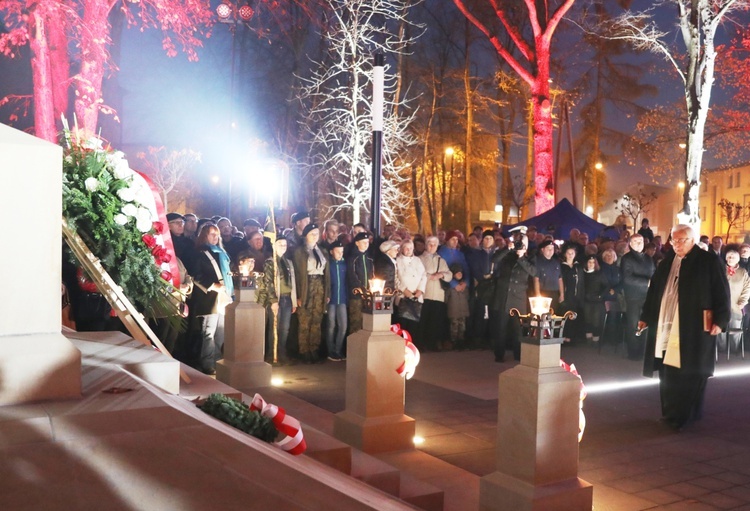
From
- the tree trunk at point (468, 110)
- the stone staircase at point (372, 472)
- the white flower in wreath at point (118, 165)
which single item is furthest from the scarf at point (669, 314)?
the tree trunk at point (468, 110)

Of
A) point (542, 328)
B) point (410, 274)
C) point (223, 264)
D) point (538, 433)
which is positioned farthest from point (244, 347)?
point (538, 433)

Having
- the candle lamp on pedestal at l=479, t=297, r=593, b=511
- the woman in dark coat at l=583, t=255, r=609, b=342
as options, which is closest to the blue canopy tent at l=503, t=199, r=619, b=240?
the woman in dark coat at l=583, t=255, r=609, b=342

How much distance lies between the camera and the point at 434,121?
36875 mm

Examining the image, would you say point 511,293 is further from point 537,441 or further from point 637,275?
point 537,441

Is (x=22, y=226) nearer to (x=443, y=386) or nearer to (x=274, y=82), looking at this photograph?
(x=443, y=386)

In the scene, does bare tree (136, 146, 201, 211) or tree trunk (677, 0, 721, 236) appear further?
bare tree (136, 146, 201, 211)

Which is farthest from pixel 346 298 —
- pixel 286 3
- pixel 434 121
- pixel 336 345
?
pixel 434 121

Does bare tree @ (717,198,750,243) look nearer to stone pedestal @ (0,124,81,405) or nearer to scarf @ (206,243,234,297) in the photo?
scarf @ (206,243,234,297)

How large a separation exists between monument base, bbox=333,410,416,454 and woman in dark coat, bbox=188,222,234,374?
3.70m

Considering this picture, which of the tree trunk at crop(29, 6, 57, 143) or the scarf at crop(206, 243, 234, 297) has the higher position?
the tree trunk at crop(29, 6, 57, 143)

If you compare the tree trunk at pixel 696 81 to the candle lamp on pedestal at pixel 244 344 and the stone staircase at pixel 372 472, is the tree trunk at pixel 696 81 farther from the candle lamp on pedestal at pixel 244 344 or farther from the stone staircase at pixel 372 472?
the stone staircase at pixel 372 472

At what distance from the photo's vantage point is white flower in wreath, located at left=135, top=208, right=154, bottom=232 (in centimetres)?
641

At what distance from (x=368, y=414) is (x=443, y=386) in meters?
3.09

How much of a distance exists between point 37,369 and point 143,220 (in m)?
2.92
